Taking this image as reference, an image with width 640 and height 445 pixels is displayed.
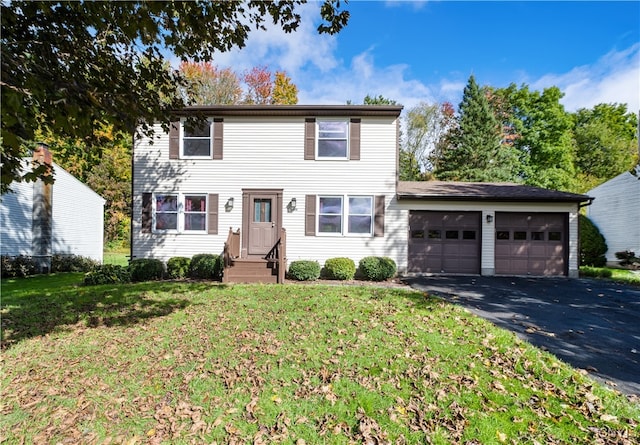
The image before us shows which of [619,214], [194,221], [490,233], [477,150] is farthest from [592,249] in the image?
[194,221]

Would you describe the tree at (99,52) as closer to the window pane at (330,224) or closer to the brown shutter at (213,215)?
the brown shutter at (213,215)

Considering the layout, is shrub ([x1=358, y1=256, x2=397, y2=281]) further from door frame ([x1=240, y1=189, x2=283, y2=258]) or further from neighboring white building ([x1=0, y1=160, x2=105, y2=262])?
neighboring white building ([x1=0, y1=160, x2=105, y2=262])

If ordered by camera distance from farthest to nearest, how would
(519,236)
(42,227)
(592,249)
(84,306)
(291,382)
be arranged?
(592,249)
(42,227)
(519,236)
(84,306)
(291,382)

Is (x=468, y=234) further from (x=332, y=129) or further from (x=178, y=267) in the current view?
(x=178, y=267)

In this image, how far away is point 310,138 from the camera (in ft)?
35.8

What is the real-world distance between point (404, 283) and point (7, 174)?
8994mm

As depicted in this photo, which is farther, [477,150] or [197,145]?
[477,150]

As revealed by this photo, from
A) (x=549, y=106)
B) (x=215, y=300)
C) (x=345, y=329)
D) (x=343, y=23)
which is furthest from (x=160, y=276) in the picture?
(x=549, y=106)

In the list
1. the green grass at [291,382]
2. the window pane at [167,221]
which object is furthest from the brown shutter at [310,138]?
the green grass at [291,382]

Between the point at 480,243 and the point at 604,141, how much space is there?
25837 mm

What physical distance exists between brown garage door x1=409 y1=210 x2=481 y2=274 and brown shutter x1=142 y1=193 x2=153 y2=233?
370 inches

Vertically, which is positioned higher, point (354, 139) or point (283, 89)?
point (283, 89)

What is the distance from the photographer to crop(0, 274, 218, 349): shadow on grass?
548 cm

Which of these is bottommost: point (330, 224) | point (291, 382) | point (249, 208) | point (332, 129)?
point (291, 382)
